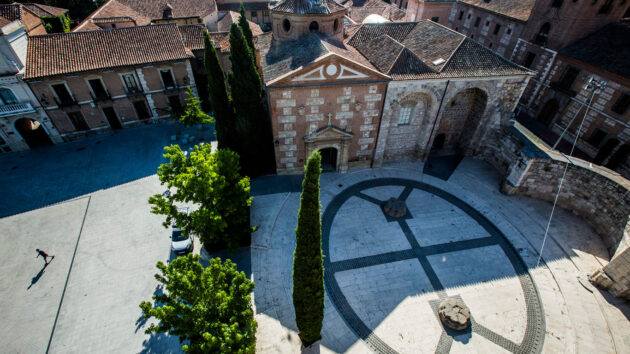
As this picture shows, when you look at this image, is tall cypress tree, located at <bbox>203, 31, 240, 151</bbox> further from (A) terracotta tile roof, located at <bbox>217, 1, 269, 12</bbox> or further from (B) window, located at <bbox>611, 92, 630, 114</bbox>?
(A) terracotta tile roof, located at <bbox>217, 1, 269, 12</bbox>

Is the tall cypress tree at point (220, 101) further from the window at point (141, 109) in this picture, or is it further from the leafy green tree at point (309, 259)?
the leafy green tree at point (309, 259)

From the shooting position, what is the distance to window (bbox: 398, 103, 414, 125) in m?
27.7

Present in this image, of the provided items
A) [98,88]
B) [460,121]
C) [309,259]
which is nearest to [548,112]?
[460,121]

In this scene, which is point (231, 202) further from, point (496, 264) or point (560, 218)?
point (560, 218)

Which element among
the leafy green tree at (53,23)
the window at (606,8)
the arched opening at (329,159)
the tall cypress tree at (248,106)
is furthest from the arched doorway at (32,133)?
the window at (606,8)

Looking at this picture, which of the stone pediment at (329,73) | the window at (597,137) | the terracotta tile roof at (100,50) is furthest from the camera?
the window at (597,137)

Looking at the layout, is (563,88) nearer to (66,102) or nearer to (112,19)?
(66,102)

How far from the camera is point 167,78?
34.7m

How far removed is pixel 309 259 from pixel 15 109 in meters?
34.8

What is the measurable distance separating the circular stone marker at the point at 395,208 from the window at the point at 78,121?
33971mm

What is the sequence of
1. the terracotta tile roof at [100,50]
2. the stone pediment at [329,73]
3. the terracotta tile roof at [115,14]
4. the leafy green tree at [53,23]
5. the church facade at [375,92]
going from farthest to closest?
the terracotta tile roof at [115,14] → the leafy green tree at [53,23] → the terracotta tile roof at [100,50] → the church facade at [375,92] → the stone pediment at [329,73]

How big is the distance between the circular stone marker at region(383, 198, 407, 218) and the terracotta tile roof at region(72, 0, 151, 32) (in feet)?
151

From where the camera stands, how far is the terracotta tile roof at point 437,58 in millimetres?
25594

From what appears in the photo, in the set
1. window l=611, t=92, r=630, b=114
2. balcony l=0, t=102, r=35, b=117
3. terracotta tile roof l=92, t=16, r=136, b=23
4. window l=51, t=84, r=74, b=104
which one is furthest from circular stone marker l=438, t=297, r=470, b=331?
terracotta tile roof l=92, t=16, r=136, b=23
